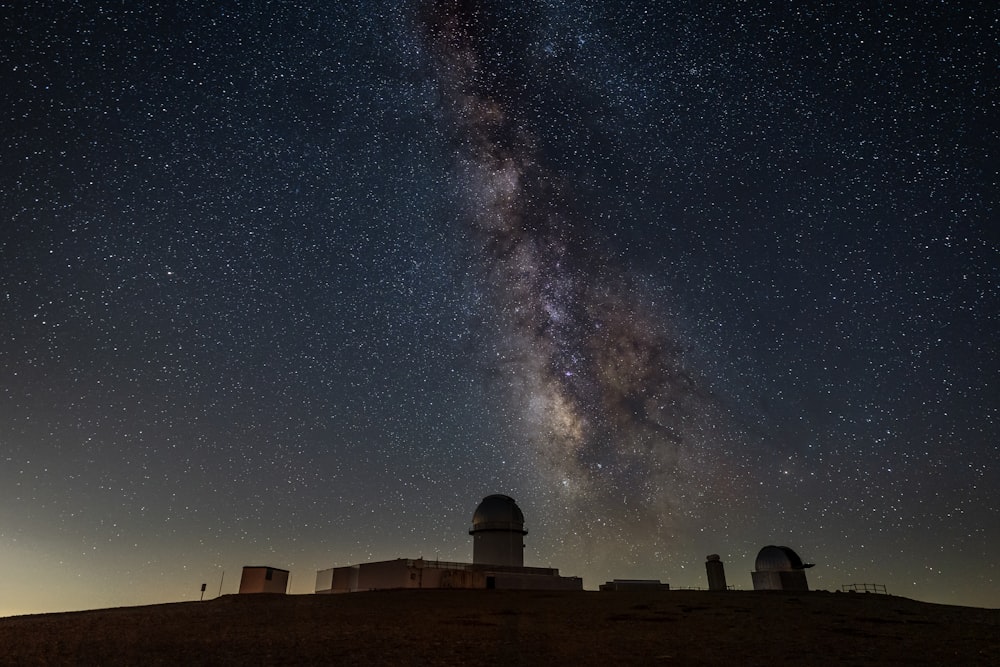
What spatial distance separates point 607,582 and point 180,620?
102ft

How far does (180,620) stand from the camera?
20078mm

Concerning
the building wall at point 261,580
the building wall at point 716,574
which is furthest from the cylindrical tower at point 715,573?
the building wall at point 261,580

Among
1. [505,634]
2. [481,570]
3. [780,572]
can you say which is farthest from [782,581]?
[505,634]

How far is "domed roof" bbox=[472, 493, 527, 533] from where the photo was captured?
44.4 m

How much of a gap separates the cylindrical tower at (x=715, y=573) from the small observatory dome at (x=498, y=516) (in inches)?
549

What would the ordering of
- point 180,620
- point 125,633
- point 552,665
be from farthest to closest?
1. point 180,620
2. point 125,633
3. point 552,665

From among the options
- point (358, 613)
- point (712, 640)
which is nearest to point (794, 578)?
point (712, 640)

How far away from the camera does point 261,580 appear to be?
3484cm

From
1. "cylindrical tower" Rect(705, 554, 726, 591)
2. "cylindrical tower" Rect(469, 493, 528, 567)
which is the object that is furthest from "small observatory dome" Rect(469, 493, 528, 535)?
"cylindrical tower" Rect(705, 554, 726, 591)

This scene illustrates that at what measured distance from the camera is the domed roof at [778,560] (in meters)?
42.3

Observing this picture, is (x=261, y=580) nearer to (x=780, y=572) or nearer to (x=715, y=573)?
(x=715, y=573)

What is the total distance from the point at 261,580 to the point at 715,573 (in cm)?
3129

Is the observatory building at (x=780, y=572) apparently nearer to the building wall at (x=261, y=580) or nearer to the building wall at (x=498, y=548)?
the building wall at (x=498, y=548)

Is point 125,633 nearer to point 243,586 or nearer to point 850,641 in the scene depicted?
point 243,586
